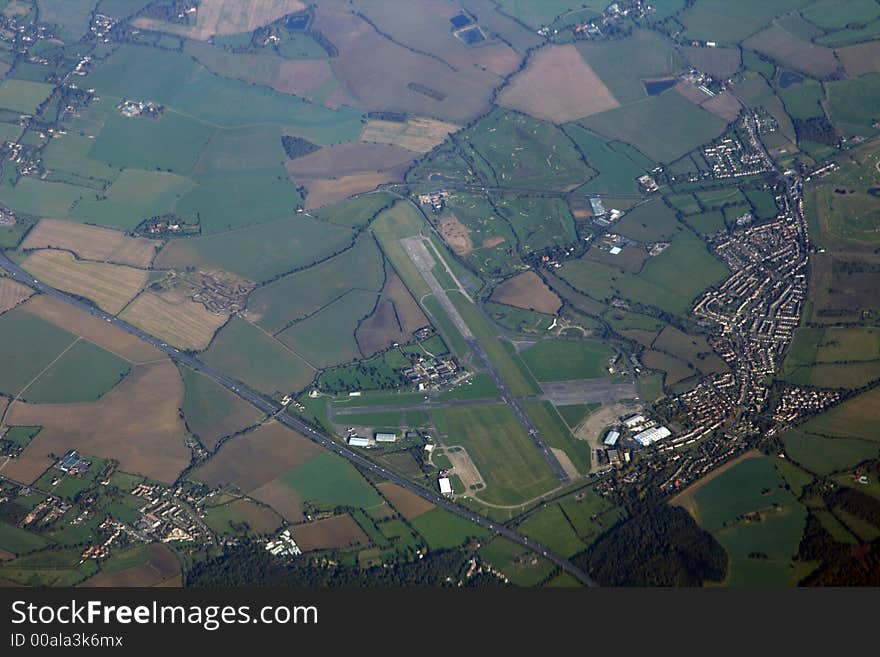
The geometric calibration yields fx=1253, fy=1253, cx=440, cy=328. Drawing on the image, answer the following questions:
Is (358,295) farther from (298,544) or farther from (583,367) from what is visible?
(298,544)

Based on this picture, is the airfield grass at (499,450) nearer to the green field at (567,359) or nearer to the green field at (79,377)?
the green field at (567,359)

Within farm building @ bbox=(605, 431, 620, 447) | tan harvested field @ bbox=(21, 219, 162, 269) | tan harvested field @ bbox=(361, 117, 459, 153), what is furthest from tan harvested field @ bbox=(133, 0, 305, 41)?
farm building @ bbox=(605, 431, 620, 447)

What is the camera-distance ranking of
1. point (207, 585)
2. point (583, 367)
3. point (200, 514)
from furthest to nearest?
1. point (583, 367)
2. point (200, 514)
3. point (207, 585)

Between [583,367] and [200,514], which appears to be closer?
[200,514]

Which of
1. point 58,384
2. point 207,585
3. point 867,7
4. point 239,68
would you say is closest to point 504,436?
point 207,585

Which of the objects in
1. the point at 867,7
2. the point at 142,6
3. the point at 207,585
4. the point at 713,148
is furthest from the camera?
the point at 142,6

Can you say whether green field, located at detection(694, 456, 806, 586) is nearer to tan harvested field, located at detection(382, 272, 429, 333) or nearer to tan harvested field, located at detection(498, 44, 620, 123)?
tan harvested field, located at detection(382, 272, 429, 333)
